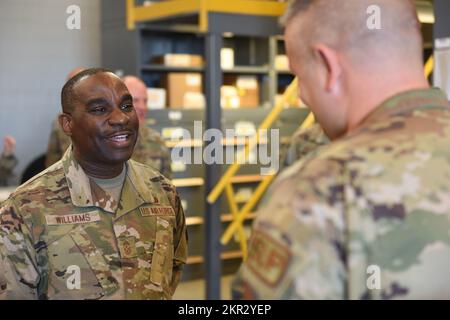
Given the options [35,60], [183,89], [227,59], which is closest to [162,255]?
[183,89]

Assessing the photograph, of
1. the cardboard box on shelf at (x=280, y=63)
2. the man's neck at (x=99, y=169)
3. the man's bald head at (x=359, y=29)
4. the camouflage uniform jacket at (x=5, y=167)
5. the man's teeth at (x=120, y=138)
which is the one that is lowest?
the camouflage uniform jacket at (x=5, y=167)

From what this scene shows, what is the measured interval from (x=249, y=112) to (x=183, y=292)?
1890 mm

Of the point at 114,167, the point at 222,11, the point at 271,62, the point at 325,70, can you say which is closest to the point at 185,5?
the point at 222,11

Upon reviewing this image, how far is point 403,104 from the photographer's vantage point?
1191 millimetres

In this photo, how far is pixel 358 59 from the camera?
120 cm

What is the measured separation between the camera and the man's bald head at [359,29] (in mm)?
1200

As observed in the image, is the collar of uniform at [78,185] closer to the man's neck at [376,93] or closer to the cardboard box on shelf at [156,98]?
the man's neck at [376,93]

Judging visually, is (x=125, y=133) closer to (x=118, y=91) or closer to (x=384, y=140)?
(x=118, y=91)

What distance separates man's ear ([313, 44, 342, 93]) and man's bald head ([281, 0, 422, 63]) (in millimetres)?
13

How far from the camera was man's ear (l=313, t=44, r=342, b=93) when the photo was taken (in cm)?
120

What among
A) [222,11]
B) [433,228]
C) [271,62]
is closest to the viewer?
[433,228]

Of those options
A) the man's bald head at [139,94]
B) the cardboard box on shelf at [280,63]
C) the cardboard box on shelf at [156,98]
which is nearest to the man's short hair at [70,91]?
the man's bald head at [139,94]

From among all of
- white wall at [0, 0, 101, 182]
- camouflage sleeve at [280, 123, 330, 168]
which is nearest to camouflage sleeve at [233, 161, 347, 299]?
camouflage sleeve at [280, 123, 330, 168]

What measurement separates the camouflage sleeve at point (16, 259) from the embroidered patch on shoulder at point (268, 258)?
0.85m
